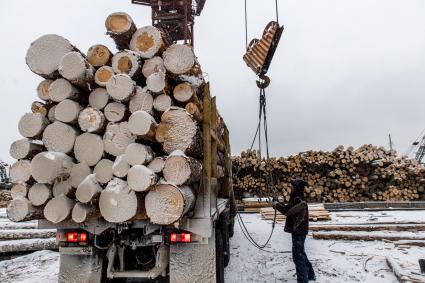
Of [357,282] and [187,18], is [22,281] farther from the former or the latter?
[187,18]

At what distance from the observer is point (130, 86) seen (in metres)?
3.49

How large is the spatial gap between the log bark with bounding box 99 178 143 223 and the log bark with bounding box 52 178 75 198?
38 cm

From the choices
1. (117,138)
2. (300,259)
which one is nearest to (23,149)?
(117,138)

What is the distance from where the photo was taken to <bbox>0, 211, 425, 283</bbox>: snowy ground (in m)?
5.32

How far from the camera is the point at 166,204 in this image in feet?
10.5

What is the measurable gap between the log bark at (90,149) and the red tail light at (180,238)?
117 centimetres

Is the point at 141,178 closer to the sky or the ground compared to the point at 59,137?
closer to the ground

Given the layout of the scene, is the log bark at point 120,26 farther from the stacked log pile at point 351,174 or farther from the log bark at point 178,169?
the stacked log pile at point 351,174

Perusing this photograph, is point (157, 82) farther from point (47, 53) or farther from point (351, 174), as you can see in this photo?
point (351, 174)

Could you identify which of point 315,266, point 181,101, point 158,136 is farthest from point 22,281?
point 315,266

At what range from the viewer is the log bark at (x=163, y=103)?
3609 millimetres

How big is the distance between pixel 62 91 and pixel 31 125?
0.52 m

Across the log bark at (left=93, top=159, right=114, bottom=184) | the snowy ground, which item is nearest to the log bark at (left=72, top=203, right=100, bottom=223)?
the log bark at (left=93, top=159, right=114, bottom=184)

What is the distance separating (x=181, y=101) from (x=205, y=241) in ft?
5.16
